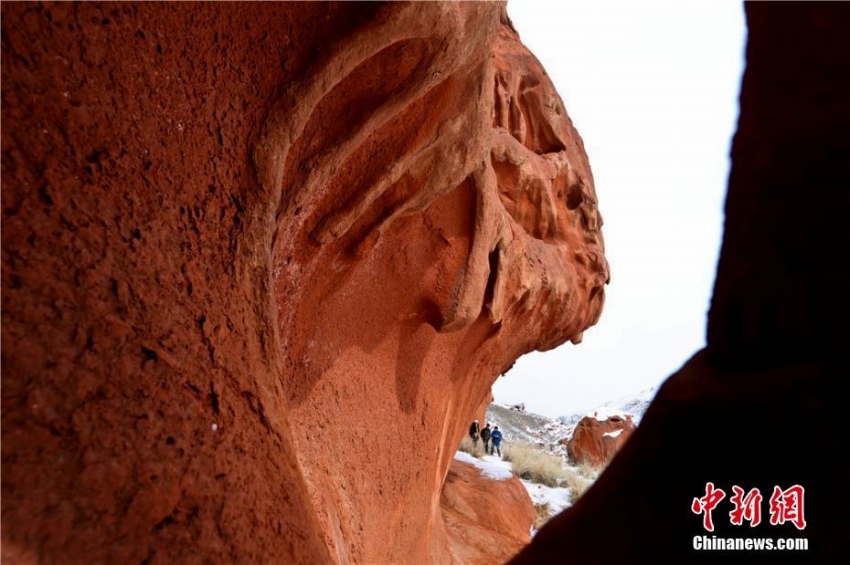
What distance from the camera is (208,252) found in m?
1.54

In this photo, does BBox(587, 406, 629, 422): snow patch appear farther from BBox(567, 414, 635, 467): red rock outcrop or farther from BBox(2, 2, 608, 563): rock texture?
BBox(2, 2, 608, 563): rock texture

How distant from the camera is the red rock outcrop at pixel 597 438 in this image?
13.7m

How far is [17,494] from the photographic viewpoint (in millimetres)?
987

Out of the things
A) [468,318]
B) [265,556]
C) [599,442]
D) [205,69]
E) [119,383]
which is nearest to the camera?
[119,383]

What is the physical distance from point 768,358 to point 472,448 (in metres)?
9.38

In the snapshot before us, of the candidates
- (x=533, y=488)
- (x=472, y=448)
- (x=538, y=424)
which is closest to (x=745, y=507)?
(x=533, y=488)

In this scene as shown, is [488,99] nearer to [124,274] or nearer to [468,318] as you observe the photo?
[468,318]

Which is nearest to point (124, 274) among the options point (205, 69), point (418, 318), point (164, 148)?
point (164, 148)

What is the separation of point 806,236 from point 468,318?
2.61 metres

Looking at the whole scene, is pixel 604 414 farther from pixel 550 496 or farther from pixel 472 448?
pixel 550 496

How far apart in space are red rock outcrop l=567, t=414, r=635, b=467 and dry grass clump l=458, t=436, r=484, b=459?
170 inches

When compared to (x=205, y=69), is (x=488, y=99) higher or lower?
higher

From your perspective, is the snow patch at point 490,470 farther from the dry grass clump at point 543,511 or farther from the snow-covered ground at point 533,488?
the dry grass clump at point 543,511

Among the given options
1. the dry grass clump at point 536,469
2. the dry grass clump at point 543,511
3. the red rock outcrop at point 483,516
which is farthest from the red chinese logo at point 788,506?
the dry grass clump at point 536,469
